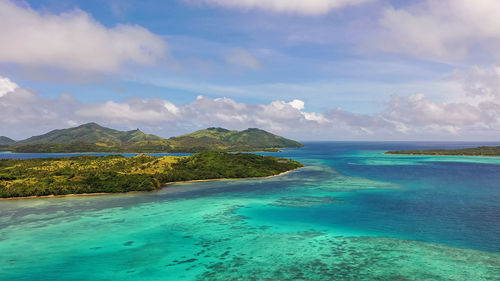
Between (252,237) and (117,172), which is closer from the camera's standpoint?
(252,237)

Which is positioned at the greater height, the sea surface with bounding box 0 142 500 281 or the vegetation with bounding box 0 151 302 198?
the vegetation with bounding box 0 151 302 198

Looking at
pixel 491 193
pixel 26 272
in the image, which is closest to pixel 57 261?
pixel 26 272

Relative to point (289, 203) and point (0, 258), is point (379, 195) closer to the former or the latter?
point (289, 203)

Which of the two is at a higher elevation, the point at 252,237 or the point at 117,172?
the point at 117,172

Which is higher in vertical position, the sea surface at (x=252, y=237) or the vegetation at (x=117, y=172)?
the vegetation at (x=117, y=172)

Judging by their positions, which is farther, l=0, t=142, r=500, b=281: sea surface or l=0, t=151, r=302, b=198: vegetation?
l=0, t=151, r=302, b=198: vegetation
